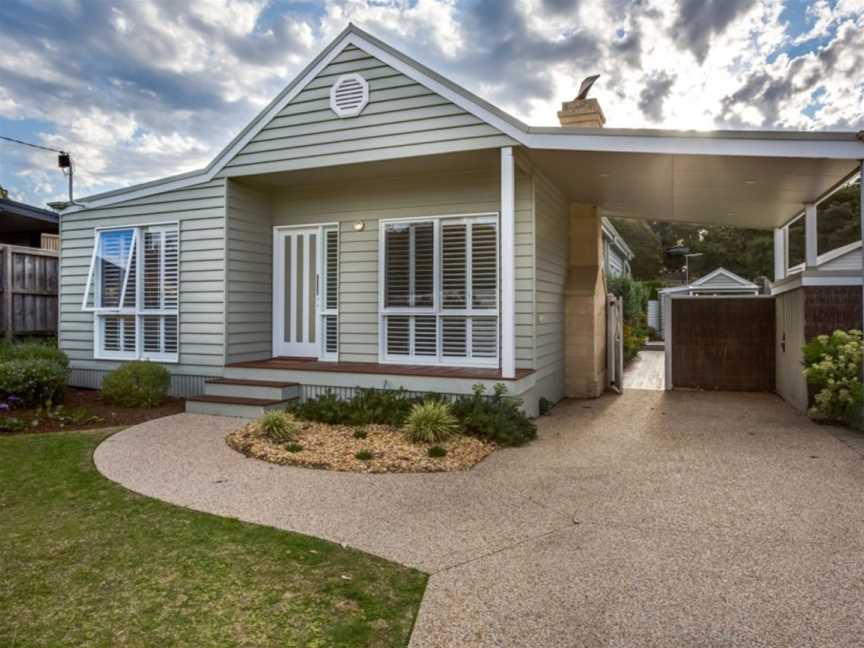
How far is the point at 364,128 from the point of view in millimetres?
7836

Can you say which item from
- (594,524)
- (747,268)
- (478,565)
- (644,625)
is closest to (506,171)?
(594,524)

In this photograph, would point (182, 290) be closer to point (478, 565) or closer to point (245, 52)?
point (245, 52)

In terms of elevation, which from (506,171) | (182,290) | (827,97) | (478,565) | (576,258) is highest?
(827,97)

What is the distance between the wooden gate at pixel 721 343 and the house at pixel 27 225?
1329 cm

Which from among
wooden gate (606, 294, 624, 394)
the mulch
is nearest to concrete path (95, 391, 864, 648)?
the mulch

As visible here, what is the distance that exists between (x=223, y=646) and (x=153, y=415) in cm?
619

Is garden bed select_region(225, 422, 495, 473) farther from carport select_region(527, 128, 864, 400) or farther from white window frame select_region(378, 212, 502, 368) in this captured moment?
carport select_region(527, 128, 864, 400)

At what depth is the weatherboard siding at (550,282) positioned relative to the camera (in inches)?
324

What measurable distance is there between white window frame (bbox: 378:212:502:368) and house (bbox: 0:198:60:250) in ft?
28.0

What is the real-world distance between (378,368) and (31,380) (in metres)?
4.86

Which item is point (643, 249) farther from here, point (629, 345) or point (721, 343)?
point (721, 343)

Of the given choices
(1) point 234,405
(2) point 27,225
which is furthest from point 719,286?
(2) point 27,225

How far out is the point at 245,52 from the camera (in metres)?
10.7

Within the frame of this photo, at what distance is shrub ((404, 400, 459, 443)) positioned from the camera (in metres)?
6.06
